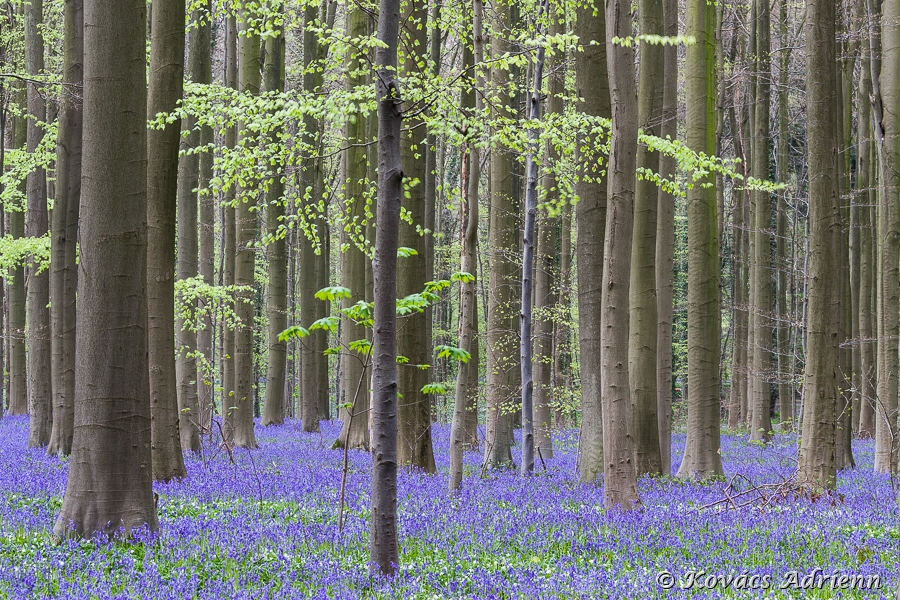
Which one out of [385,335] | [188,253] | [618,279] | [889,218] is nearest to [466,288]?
[618,279]

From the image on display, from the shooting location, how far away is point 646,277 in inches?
486

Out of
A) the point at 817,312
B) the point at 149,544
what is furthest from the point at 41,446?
the point at 817,312

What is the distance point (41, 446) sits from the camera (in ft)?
52.4

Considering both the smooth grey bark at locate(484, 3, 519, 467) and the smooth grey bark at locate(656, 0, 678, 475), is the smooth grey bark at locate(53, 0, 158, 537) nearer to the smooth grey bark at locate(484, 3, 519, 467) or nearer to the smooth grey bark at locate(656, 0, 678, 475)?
the smooth grey bark at locate(484, 3, 519, 467)

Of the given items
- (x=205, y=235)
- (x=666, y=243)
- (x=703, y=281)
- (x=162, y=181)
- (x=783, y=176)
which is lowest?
(x=703, y=281)

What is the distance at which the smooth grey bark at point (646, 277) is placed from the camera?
12359mm

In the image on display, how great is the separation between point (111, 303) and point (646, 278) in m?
8.14

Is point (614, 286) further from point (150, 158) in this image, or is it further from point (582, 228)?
point (150, 158)

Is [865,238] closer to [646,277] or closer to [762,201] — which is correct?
[762,201]

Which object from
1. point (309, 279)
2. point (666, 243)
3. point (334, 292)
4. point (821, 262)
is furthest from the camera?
point (309, 279)

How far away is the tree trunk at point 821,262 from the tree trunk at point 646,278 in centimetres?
248

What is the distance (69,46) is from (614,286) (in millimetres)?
9899

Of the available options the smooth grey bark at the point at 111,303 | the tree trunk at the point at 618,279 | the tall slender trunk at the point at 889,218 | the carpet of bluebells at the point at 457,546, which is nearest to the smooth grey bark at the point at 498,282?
the carpet of bluebells at the point at 457,546

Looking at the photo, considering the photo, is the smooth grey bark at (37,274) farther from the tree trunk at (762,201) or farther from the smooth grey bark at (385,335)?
the tree trunk at (762,201)
